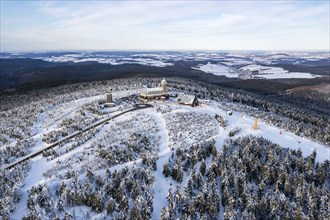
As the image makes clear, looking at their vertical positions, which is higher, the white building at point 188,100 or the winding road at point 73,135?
the white building at point 188,100

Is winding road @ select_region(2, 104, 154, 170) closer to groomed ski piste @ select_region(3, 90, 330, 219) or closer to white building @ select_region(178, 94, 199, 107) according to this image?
groomed ski piste @ select_region(3, 90, 330, 219)

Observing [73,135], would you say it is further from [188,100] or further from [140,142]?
[188,100]

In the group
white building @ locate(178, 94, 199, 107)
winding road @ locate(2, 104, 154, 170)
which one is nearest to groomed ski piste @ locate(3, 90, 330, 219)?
white building @ locate(178, 94, 199, 107)

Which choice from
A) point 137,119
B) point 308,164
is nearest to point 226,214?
point 308,164

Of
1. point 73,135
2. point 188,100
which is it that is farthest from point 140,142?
point 188,100

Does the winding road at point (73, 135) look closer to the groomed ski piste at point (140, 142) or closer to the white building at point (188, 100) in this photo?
the groomed ski piste at point (140, 142)

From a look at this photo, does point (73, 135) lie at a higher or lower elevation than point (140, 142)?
higher

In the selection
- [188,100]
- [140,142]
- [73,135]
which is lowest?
[140,142]

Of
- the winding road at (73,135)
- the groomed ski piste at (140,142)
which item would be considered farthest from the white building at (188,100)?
the winding road at (73,135)
